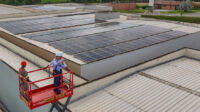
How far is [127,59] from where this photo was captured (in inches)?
710

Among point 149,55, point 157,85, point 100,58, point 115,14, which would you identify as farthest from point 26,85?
point 115,14

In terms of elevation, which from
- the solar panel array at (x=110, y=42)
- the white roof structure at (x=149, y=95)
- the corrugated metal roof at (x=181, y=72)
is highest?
the solar panel array at (x=110, y=42)

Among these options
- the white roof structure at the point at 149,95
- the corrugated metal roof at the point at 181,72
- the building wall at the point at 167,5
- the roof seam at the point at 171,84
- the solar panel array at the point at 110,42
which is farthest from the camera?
the building wall at the point at 167,5

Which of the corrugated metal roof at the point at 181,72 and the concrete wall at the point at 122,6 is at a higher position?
the concrete wall at the point at 122,6

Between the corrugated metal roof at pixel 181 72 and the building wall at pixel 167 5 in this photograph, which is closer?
the corrugated metal roof at pixel 181 72

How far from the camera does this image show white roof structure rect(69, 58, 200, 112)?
1258 centimetres

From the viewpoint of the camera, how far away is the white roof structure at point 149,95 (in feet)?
41.3

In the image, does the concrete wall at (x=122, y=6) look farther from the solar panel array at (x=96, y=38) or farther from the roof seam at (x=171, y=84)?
the roof seam at (x=171, y=84)

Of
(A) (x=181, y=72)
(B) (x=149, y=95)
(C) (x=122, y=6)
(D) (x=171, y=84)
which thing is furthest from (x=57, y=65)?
(C) (x=122, y=6)

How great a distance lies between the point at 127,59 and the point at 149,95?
4912 mm

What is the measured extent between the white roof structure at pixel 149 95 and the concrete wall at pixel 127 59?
62.9 inches

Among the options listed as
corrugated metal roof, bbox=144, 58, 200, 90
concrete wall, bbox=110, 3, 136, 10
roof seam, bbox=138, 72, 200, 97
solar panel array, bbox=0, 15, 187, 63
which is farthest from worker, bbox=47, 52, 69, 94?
concrete wall, bbox=110, 3, 136, 10

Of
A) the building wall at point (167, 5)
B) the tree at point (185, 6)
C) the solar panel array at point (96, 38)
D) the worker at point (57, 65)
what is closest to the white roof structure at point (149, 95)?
the worker at point (57, 65)

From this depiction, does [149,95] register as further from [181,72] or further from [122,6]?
[122,6]
